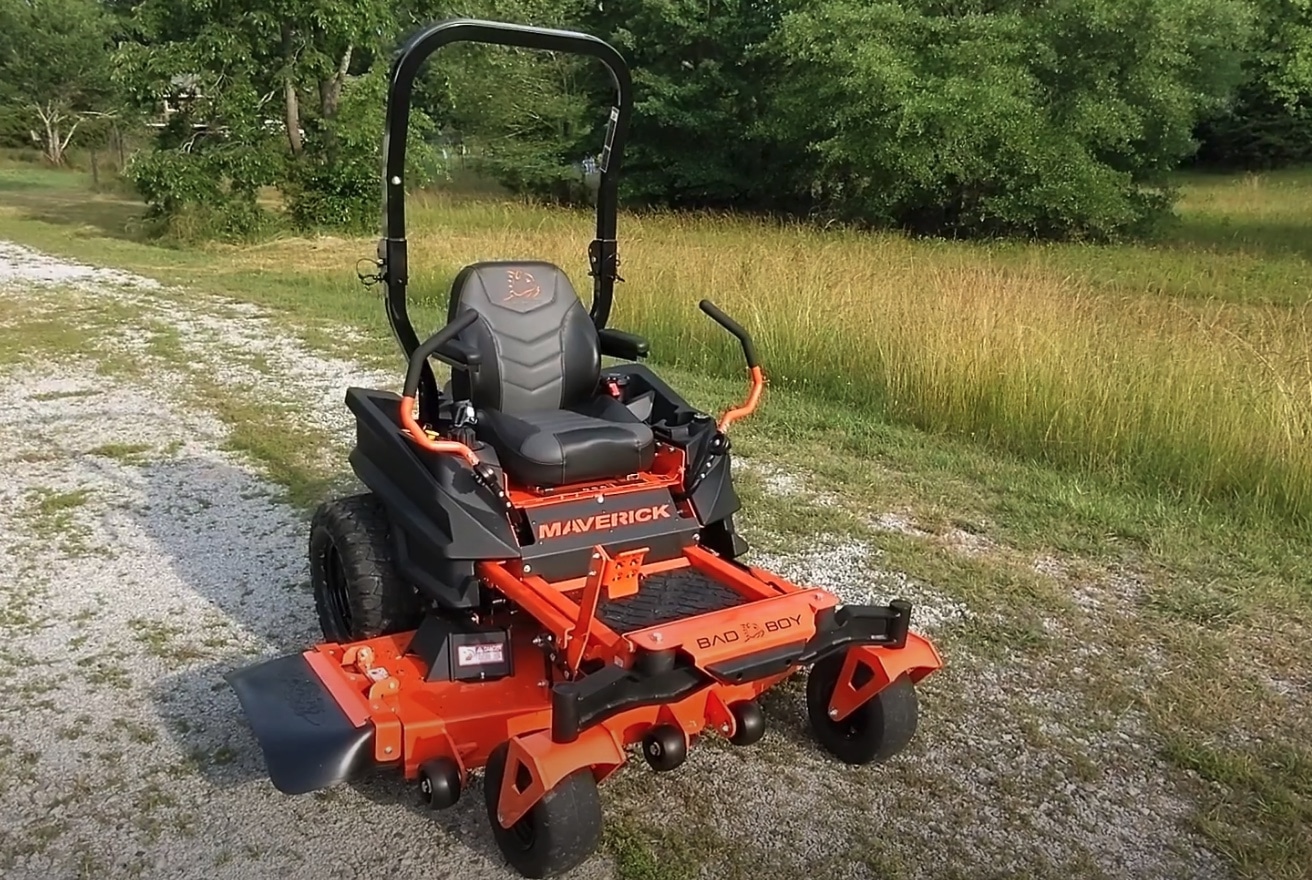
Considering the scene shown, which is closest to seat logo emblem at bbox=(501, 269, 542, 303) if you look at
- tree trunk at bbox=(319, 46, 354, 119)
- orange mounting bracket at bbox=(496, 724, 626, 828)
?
orange mounting bracket at bbox=(496, 724, 626, 828)

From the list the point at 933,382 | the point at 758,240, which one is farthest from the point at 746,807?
the point at 758,240

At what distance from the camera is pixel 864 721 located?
313 cm

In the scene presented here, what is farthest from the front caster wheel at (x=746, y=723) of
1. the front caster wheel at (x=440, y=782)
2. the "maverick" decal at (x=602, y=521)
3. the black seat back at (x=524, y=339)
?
the black seat back at (x=524, y=339)

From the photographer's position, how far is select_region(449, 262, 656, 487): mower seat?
3.65 meters

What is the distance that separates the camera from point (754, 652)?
2793 millimetres

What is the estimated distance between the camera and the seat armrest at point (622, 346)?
163 inches

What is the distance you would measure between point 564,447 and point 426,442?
411 mm

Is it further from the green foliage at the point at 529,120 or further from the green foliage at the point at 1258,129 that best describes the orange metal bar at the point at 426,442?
the green foliage at the point at 1258,129

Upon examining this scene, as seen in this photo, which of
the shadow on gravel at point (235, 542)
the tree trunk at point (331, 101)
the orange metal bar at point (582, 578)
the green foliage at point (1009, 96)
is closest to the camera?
the orange metal bar at point (582, 578)

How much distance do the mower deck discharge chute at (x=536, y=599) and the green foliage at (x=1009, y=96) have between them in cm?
1426

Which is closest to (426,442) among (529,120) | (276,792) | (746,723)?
(276,792)

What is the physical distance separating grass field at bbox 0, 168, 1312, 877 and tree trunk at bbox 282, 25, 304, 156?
6.30 m

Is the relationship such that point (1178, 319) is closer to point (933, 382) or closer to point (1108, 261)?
point (933, 382)

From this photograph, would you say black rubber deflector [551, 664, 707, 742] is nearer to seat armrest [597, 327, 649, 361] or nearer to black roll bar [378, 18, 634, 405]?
black roll bar [378, 18, 634, 405]
